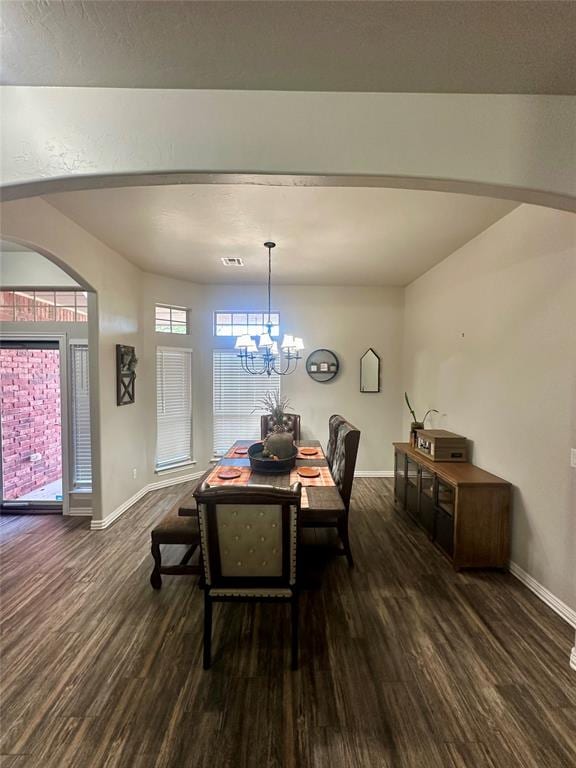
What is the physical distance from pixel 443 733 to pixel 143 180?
9.71 ft

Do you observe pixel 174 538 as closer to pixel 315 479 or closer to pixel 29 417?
pixel 315 479

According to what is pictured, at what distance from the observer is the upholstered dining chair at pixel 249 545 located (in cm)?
179

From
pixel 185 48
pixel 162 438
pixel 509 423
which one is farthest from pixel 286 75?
pixel 162 438

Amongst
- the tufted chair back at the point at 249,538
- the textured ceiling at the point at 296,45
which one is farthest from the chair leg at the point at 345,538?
the textured ceiling at the point at 296,45

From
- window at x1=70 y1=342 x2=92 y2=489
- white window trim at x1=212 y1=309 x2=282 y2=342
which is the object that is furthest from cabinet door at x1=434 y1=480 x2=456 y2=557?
window at x1=70 y1=342 x2=92 y2=489

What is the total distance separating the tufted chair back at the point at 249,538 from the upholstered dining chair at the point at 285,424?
226 cm

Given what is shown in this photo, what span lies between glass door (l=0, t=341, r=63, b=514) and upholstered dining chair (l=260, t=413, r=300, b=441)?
7.91 feet

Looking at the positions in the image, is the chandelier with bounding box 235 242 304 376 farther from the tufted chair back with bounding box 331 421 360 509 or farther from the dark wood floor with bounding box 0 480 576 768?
the dark wood floor with bounding box 0 480 576 768

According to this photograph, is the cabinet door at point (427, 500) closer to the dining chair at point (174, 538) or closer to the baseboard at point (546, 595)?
the baseboard at point (546, 595)

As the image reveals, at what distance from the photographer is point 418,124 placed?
4.79 feet

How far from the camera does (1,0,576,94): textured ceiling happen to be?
3.72ft

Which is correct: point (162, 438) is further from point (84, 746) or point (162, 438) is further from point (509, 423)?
point (509, 423)

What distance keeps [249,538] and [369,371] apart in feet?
12.4

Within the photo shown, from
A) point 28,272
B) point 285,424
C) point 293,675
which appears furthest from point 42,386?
point 293,675
